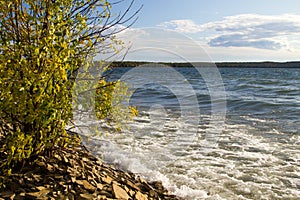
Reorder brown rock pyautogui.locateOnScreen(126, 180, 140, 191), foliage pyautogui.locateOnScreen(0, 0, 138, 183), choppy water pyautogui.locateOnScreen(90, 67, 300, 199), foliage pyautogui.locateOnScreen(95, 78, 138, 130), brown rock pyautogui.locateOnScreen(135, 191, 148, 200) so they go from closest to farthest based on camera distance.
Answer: foliage pyautogui.locateOnScreen(0, 0, 138, 183) → brown rock pyautogui.locateOnScreen(135, 191, 148, 200) → brown rock pyautogui.locateOnScreen(126, 180, 140, 191) → foliage pyautogui.locateOnScreen(95, 78, 138, 130) → choppy water pyautogui.locateOnScreen(90, 67, 300, 199)

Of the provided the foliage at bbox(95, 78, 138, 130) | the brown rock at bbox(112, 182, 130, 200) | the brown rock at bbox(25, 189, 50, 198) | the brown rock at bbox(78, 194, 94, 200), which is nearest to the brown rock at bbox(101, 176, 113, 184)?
the brown rock at bbox(112, 182, 130, 200)

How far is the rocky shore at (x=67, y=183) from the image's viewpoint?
3270 millimetres

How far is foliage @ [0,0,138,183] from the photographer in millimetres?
2939

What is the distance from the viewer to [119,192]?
3635 mm

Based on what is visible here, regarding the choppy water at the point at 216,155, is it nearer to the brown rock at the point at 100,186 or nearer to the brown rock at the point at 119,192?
the brown rock at the point at 119,192

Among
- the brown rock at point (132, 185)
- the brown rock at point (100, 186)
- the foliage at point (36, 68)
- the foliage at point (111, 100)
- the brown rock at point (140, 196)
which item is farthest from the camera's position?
the foliage at point (111, 100)

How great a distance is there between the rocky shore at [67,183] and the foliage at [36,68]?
8.4 inches

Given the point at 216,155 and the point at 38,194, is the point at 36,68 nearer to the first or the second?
the point at 38,194

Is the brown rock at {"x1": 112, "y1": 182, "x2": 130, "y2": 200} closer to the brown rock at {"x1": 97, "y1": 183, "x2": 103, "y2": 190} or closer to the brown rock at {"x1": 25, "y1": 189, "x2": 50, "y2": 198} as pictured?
the brown rock at {"x1": 97, "y1": 183, "x2": 103, "y2": 190}

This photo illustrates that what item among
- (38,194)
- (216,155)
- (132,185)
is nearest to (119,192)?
(132,185)

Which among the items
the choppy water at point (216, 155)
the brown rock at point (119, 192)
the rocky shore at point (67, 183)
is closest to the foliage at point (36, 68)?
the rocky shore at point (67, 183)

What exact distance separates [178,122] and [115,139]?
3412 mm

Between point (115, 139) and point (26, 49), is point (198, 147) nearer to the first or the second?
point (115, 139)

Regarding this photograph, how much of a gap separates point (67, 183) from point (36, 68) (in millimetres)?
1314
